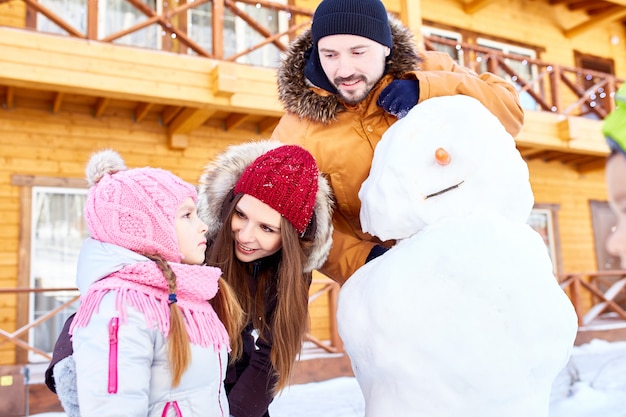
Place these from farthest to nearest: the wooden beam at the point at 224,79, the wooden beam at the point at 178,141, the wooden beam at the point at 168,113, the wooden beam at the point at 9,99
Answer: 1. the wooden beam at the point at 178,141
2. the wooden beam at the point at 168,113
3. the wooden beam at the point at 9,99
4. the wooden beam at the point at 224,79

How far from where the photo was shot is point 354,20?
6.06 ft

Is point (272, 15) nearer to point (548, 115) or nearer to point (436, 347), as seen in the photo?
Result: point (548, 115)

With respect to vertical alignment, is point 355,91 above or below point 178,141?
below

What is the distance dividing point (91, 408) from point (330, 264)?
3.16 ft

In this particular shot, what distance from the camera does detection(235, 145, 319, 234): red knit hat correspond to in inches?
74.7

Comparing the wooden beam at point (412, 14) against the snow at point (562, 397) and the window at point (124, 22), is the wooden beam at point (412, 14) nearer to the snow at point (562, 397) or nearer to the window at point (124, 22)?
the window at point (124, 22)

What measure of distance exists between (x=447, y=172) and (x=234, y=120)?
520 centimetres

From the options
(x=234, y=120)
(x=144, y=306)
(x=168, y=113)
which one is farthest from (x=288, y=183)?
(x=234, y=120)

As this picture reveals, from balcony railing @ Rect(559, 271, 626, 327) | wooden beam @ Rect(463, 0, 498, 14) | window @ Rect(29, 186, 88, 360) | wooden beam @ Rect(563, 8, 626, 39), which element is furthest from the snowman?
wooden beam @ Rect(563, 8, 626, 39)

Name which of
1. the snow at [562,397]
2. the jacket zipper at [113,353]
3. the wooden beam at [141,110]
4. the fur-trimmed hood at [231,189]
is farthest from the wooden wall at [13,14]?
the jacket zipper at [113,353]

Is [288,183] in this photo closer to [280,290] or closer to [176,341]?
[280,290]

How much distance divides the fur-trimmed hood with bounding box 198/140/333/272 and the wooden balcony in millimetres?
2751

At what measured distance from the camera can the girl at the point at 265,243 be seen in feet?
6.28

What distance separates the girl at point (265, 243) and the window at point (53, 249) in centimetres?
428
